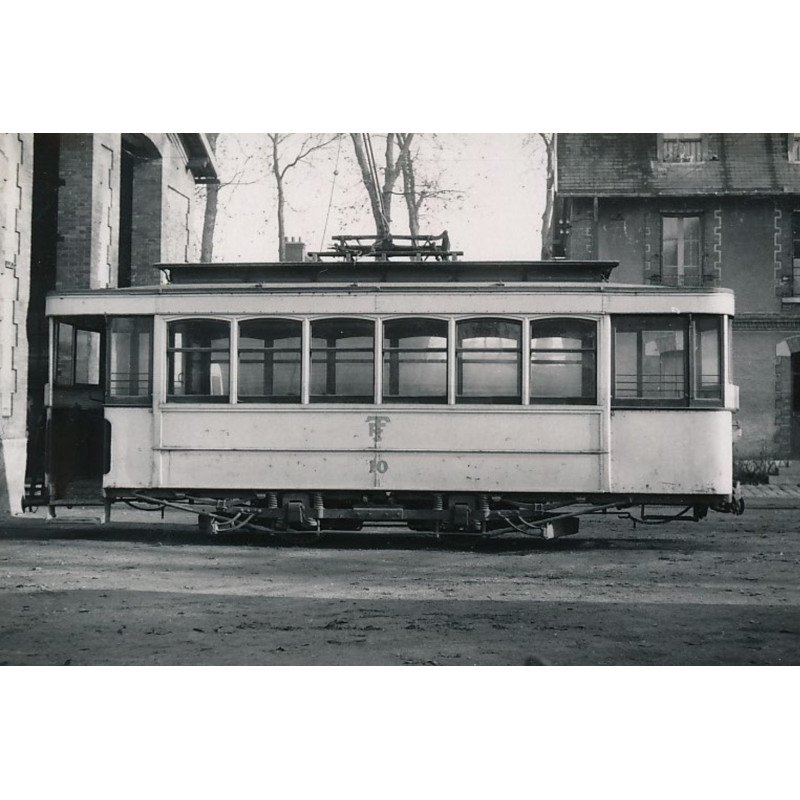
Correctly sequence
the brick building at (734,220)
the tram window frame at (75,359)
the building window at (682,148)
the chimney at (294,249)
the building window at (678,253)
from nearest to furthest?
the building window at (682,148) < the brick building at (734,220) < the chimney at (294,249) < the tram window frame at (75,359) < the building window at (678,253)

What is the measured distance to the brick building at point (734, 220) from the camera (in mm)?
6516

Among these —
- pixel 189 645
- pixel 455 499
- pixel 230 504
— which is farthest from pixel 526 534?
pixel 189 645

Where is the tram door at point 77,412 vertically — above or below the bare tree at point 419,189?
below

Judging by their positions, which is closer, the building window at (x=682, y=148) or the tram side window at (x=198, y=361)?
the building window at (x=682, y=148)

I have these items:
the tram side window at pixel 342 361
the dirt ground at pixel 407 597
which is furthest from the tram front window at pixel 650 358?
the tram side window at pixel 342 361

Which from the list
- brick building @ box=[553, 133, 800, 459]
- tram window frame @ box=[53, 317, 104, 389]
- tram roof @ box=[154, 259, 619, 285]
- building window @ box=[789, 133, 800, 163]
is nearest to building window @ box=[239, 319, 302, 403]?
tram roof @ box=[154, 259, 619, 285]

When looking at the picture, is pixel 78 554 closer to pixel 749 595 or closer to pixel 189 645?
pixel 189 645

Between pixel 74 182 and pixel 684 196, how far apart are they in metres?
5.72

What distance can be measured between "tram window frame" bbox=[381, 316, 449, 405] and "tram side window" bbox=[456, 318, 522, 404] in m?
0.12

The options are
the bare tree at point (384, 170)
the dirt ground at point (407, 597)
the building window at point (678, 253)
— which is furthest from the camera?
the building window at point (678, 253)

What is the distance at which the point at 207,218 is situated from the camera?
679 centimetres

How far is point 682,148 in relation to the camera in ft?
23.0

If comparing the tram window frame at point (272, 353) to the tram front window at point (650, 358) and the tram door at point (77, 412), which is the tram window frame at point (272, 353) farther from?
the tram front window at point (650, 358)

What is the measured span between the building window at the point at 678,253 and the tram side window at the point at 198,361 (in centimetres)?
483
